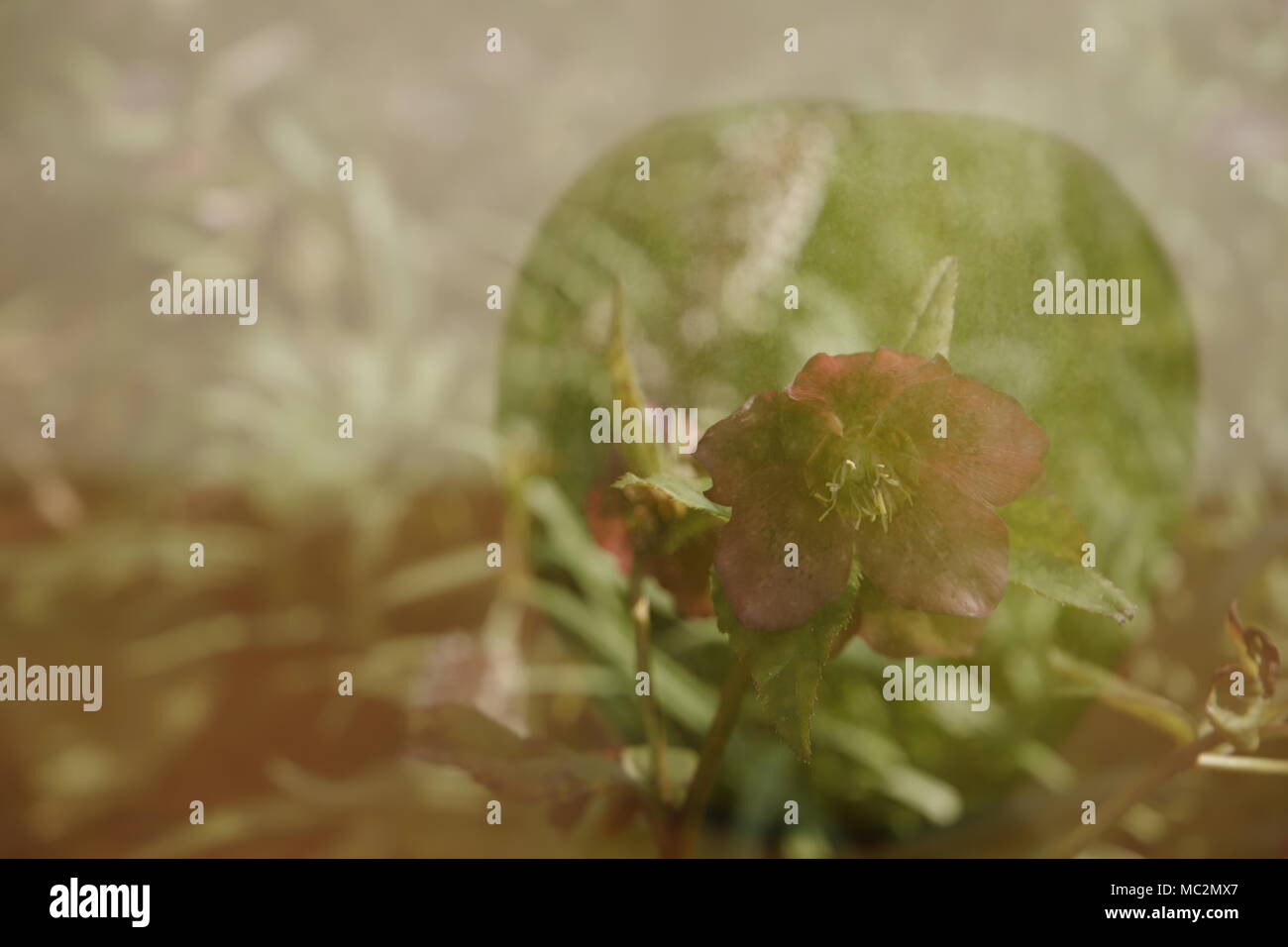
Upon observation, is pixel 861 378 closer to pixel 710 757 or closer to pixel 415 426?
pixel 710 757

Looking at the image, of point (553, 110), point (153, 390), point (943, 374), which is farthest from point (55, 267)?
point (943, 374)

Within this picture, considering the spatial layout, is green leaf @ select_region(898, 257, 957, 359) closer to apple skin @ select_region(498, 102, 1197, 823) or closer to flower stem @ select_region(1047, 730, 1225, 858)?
apple skin @ select_region(498, 102, 1197, 823)

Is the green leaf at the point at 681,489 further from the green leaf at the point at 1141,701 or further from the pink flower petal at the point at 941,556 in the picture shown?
the green leaf at the point at 1141,701

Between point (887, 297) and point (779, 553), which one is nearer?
point (779, 553)

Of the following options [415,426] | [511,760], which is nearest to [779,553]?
[511,760]

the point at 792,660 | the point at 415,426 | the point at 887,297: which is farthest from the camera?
the point at 415,426

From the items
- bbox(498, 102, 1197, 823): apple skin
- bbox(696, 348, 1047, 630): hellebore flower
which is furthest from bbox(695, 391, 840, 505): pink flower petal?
bbox(498, 102, 1197, 823): apple skin

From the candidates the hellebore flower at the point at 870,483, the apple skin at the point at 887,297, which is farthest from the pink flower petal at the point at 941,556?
the apple skin at the point at 887,297
